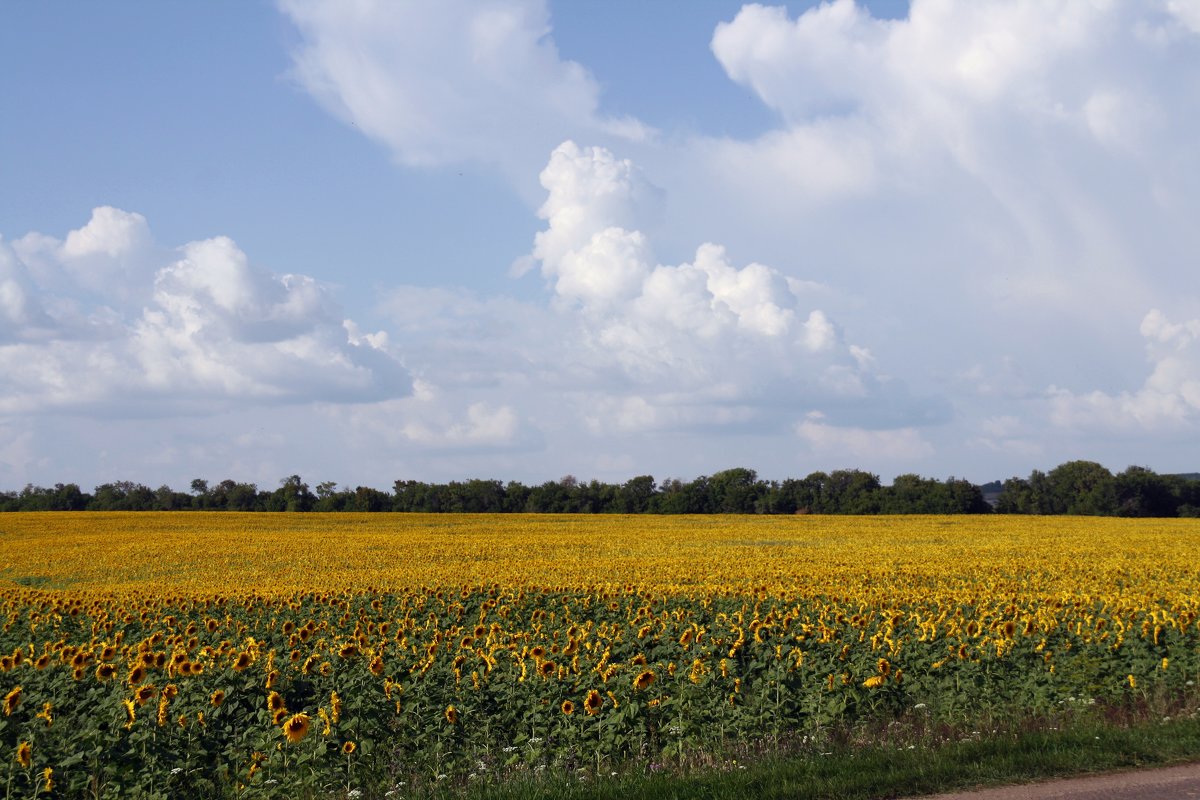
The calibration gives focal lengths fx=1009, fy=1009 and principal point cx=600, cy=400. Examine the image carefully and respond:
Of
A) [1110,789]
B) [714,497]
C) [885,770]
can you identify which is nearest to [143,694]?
[885,770]

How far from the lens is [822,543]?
4038 cm

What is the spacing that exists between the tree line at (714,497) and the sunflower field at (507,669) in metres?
68.7

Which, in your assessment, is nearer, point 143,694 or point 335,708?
point 143,694

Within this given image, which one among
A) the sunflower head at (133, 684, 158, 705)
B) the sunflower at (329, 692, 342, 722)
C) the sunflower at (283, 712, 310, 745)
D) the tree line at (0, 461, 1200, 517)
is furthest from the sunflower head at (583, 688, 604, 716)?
the tree line at (0, 461, 1200, 517)

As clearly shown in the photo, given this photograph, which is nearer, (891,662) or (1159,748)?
(1159,748)

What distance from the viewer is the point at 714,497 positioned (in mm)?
94625

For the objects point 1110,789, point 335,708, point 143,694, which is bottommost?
point 1110,789

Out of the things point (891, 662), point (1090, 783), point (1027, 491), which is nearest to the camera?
point (1090, 783)

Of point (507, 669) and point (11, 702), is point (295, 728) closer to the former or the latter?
point (11, 702)

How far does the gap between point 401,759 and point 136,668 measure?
2.58m

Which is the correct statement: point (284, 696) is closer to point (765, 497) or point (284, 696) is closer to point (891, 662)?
point (891, 662)

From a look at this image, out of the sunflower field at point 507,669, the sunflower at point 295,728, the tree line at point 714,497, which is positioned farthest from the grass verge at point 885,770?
the tree line at point 714,497

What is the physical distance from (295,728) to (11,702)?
2510 millimetres

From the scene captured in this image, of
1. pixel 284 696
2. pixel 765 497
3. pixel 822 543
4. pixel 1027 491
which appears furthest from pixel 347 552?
pixel 1027 491
